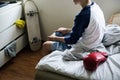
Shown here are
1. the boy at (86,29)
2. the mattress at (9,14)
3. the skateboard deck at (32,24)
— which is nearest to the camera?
the boy at (86,29)

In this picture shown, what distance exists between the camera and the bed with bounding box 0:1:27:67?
7.38 ft

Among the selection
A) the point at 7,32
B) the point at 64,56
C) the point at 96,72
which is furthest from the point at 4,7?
the point at 96,72

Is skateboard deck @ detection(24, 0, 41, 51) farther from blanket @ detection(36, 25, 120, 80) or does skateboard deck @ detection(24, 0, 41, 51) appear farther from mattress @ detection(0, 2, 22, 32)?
blanket @ detection(36, 25, 120, 80)

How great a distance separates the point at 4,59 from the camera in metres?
2.33

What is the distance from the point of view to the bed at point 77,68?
1.34m

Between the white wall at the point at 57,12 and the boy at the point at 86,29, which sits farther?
the white wall at the point at 57,12

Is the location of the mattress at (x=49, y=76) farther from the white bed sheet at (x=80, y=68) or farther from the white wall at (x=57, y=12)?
the white wall at (x=57, y=12)

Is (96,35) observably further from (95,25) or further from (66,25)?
(66,25)

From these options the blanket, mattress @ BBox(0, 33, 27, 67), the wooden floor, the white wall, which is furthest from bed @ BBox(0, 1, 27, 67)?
the blanket

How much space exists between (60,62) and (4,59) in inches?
43.2

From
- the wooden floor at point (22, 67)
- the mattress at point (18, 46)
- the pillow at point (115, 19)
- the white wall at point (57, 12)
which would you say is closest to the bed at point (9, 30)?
the mattress at point (18, 46)

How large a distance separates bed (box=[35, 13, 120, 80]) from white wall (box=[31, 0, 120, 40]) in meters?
0.88

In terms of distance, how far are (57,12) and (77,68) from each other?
4.93ft

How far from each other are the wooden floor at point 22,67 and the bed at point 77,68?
743 millimetres
